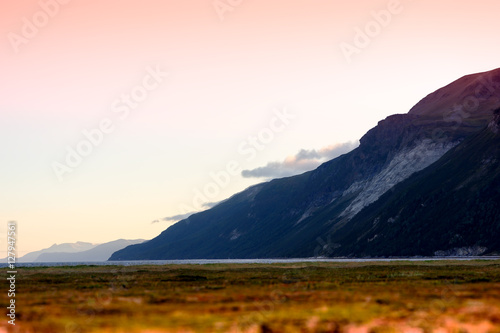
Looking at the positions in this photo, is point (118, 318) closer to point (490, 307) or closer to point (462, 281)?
point (490, 307)

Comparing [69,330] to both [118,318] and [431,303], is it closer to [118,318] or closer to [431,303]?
[118,318]

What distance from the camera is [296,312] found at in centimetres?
3278

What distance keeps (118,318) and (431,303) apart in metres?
20.8

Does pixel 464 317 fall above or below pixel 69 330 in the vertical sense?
below

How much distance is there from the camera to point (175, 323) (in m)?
29.6

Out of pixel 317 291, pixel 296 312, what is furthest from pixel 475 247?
pixel 296 312

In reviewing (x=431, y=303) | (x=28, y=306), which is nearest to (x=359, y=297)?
(x=431, y=303)

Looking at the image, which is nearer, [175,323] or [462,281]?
[175,323]

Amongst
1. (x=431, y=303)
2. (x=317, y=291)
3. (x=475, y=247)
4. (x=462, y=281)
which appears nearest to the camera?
(x=431, y=303)

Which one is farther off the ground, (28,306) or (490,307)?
(28,306)

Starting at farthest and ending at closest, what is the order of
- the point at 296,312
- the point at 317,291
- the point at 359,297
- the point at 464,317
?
A: the point at 317,291 < the point at 359,297 < the point at 296,312 < the point at 464,317

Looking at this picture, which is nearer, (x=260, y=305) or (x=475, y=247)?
(x=260, y=305)

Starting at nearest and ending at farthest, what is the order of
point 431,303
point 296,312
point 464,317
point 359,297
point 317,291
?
1. point 464,317
2. point 296,312
3. point 431,303
4. point 359,297
5. point 317,291

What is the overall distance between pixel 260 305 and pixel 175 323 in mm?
8501
